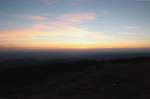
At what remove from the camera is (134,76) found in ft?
60.6

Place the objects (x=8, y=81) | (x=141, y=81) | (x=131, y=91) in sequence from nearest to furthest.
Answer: (x=131, y=91)
(x=141, y=81)
(x=8, y=81)

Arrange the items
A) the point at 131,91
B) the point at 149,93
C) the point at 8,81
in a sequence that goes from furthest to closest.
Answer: the point at 8,81
the point at 131,91
the point at 149,93

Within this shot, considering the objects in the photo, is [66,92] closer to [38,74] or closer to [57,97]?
[57,97]

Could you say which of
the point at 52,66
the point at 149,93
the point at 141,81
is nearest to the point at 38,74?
the point at 52,66

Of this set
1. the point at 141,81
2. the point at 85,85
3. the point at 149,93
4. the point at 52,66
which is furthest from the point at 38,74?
the point at 149,93

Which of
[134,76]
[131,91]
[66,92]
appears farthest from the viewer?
[134,76]

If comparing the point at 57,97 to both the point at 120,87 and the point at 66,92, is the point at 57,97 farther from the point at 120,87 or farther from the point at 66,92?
the point at 120,87

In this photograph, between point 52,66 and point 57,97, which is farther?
point 52,66

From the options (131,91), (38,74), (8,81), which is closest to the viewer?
(131,91)

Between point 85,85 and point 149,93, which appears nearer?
point 149,93

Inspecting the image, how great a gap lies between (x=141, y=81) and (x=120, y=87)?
7.11ft

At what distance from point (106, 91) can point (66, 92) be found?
2561 mm

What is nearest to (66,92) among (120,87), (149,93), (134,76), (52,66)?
(120,87)

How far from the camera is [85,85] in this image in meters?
17.3
